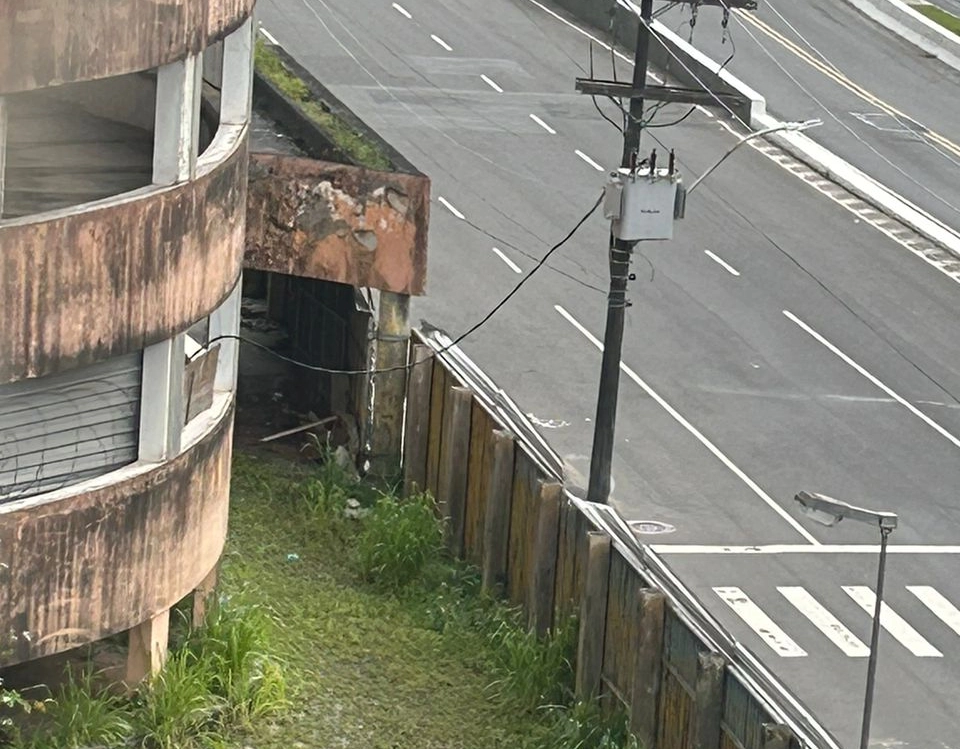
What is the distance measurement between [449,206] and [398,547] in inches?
545

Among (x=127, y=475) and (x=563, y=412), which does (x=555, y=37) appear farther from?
(x=127, y=475)

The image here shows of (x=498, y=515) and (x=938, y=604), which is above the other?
(x=498, y=515)

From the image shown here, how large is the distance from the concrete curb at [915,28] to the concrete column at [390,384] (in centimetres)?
2433

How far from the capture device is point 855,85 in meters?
45.8

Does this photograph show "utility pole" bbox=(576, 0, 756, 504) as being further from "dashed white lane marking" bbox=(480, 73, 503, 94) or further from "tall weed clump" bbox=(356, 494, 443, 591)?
"dashed white lane marking" bbox=(480, 73, 503, 94)

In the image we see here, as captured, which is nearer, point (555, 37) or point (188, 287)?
point (188, 287)

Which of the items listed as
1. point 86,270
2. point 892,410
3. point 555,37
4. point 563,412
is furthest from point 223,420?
point 555,37

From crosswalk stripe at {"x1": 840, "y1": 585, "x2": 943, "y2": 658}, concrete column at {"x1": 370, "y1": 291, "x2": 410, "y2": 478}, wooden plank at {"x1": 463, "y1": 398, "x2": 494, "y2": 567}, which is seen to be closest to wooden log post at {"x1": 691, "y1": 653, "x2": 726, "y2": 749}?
crosswalk stripe at {"x1": 840, "y1": 585, "x2": 943, "y2": 658}

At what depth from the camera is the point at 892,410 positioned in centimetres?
3167

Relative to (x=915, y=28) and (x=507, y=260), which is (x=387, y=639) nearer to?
(x=507, y=260)

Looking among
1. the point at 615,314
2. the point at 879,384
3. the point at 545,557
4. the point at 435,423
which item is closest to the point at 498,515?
the point at 545,557

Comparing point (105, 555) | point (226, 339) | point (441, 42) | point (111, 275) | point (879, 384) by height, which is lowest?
point (879, 384)

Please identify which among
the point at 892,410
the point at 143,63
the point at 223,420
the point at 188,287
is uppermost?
the point at 143,63

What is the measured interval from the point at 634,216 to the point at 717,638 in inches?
275
